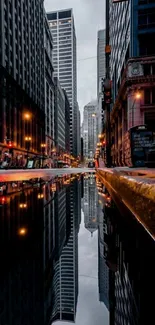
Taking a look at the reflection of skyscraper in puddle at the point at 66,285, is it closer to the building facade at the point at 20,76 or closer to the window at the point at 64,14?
the building facade at the point at 20,76

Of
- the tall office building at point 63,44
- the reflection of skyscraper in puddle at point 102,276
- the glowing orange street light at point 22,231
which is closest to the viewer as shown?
the reflection of skyscraper in puddle at point 102,276

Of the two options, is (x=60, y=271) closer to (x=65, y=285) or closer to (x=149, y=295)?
(x=65, y=285)

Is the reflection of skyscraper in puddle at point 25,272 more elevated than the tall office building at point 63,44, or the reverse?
the tall office building at point 63,44

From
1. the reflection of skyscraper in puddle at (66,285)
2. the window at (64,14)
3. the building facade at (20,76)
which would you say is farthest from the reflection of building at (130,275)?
the window at (64,14)

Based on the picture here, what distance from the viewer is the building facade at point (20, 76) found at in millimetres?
43219

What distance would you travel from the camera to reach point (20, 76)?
53344 millimetres

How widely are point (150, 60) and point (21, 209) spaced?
2818cm

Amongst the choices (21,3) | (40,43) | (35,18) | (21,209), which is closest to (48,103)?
(40,43)

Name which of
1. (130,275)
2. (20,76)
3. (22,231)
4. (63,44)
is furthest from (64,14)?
(130,275)

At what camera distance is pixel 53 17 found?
15812cm

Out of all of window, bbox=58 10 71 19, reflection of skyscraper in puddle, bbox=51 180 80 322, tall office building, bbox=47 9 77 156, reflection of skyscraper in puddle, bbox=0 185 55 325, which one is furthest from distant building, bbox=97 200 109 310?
window, bbox=58 10 71 19

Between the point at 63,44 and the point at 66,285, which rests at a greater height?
the point at 63,44

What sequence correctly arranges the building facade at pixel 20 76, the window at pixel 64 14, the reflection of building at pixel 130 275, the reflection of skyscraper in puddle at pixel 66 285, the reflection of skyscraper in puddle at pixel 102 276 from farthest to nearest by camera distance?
the window at pixel 64 14 < the building facade at pixel 20 76 < the reflection of skyscraper in puddle at pixel 102 276 < the reflection of skyscraper in puddle at pixel 66 285 < the reflection of building at pixel 130 275

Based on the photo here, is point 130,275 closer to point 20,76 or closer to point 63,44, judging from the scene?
point 20,76
